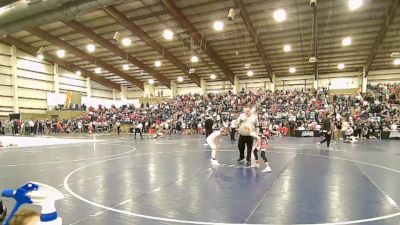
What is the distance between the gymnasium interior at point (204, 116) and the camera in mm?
5051

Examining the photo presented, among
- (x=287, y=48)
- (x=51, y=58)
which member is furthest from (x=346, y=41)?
(x=51, y=58)

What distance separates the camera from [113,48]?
1347 inches

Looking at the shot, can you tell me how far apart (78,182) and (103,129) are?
106 ft

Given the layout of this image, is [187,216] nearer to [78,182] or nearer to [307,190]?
[307,190]

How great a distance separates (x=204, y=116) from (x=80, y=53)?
58.9ft

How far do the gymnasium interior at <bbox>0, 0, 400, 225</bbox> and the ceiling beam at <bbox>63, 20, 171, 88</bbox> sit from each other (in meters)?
0.23

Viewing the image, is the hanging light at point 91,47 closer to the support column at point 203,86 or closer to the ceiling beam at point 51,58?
the ceiling beam at point 51,58

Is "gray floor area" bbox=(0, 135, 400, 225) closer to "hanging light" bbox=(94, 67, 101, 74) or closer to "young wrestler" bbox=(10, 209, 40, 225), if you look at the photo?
"young wrestler" bbox=(10, 209, 40, 225)

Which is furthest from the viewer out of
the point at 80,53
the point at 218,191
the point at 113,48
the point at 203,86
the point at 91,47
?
the point at 203,86

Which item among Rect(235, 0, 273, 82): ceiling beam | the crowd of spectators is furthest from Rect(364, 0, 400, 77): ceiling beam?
Rect(235, 0, 273, 82): ceiling beam

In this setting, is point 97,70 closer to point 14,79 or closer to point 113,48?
point 14,79

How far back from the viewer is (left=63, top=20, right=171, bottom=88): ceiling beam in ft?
95.3

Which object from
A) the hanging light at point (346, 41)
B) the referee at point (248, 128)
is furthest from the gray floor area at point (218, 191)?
the hanging light at point (346, 41)

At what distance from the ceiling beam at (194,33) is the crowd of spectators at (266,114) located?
14.3 ft
